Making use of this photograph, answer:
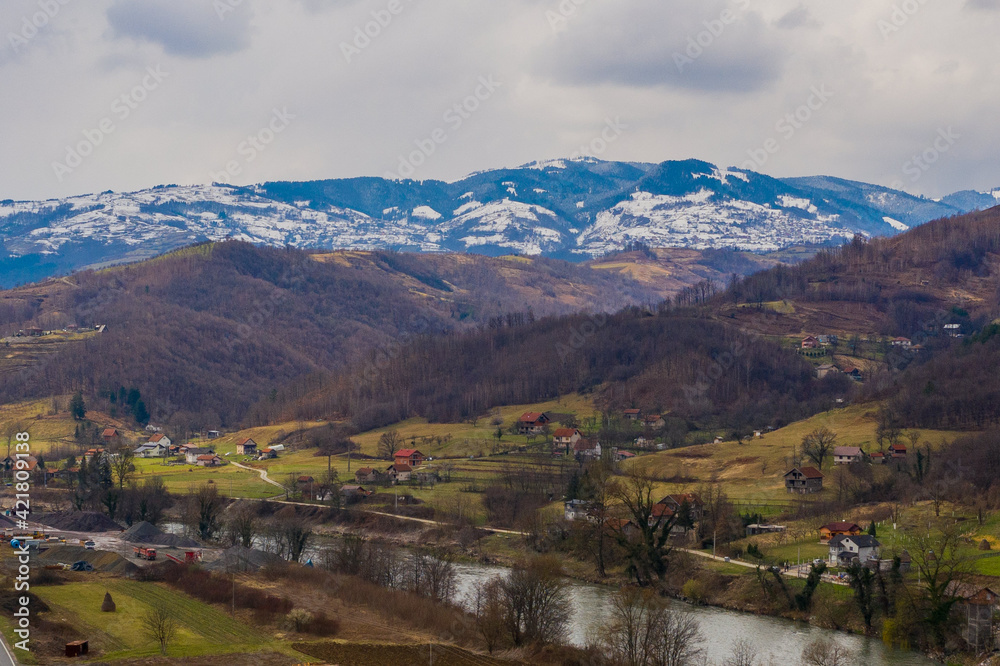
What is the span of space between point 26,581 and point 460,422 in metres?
93.9

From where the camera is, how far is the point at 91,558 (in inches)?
3019

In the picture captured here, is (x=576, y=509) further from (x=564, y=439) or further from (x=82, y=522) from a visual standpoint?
(x=82, y=522)

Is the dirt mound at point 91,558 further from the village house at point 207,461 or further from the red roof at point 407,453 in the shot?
the village house at point 207,461

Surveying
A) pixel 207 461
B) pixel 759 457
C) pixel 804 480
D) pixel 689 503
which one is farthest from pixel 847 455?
pixel 207 461

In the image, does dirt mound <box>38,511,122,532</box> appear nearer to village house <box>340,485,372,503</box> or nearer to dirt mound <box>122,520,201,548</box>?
dirt mound <box>122,520,201,548</box>

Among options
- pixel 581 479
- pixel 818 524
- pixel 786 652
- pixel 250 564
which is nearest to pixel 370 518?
pixel 581 479

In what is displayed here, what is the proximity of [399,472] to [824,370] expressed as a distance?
72.1m

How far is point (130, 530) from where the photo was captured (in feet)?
287

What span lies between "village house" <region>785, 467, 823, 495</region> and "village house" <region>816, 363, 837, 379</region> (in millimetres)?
63163

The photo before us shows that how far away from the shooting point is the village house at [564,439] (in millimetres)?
124688

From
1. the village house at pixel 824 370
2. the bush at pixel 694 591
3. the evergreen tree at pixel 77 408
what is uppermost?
the village house at pixel 824 370

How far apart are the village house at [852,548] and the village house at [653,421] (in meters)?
62.8

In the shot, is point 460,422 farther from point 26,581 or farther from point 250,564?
point 26,581

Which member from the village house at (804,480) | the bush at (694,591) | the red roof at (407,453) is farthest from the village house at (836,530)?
the red roof at (407,453)
